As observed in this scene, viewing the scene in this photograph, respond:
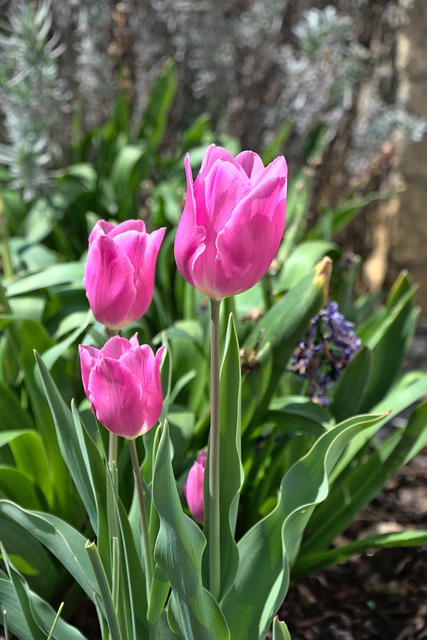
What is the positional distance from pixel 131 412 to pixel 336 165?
92.7 inches

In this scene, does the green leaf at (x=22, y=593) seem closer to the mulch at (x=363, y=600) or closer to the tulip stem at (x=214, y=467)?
the tulip stem at (x=214, y=467)

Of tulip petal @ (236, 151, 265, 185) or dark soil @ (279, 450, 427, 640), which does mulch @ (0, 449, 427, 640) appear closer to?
dark soil @ (279, 450, 427, 640)

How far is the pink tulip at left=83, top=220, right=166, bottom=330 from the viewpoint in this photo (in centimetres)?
100

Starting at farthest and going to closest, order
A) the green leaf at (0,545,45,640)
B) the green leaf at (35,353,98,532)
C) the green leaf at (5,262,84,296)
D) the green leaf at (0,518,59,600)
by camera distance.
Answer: the green leaf at (5,262,84,296), the green leaf at (0,518,59,600), the green leaf at (35,353,98,532), the green leaf at (0,545,45,640)

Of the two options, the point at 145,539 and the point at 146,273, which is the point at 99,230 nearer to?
the point at 146,273

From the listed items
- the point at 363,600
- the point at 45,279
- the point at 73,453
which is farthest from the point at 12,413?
the point at 363,600

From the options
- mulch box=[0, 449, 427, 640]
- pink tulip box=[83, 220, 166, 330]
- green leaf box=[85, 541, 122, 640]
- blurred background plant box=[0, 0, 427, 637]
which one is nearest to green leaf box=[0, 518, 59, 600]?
blurred background plant box=[0, 0, 427, 637]

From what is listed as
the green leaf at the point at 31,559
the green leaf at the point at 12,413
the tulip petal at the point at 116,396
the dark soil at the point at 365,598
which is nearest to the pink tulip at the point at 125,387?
the tulip petal at the point at 116,396

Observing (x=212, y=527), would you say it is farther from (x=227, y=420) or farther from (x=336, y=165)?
(x=336, y=165)

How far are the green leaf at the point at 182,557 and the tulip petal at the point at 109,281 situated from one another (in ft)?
0.56

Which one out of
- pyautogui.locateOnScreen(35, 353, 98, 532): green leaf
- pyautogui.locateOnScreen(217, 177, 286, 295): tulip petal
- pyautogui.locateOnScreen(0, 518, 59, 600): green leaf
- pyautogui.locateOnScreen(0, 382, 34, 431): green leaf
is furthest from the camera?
pyautogui.locateOnScreen(0, 382, 34, 431): green leaf

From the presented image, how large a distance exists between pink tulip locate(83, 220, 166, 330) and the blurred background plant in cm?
29

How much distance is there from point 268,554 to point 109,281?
446mm

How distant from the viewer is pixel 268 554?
3.80 feet
